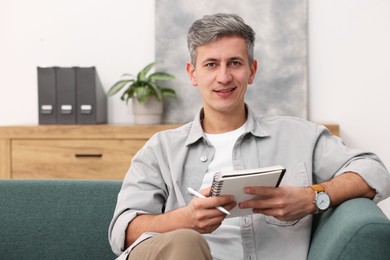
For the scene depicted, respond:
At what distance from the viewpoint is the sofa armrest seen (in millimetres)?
1577

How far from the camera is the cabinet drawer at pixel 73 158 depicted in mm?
3779

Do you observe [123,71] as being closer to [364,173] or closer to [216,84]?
[216,84]

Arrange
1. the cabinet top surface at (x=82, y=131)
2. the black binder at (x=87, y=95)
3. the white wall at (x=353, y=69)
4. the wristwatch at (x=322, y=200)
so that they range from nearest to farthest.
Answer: the wristwatch at (x=322, y=200) → the cabinet top surface at (x=82, y=131) → the black binder at (x=87, y=95) → the white wall at (x=353, y=69)

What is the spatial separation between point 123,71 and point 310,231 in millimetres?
2481

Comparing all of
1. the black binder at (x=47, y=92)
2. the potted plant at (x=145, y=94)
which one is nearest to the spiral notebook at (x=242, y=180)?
the potted plant at (x=145, y=94)

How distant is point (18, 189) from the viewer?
7.37ft

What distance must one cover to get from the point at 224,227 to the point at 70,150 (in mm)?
2000

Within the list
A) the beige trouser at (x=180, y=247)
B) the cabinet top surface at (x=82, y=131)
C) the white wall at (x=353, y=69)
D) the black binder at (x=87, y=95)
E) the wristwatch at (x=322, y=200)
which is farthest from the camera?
the white wall at (x=353, y=69)

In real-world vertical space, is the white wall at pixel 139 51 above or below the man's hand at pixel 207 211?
above

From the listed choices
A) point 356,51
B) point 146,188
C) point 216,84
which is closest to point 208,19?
point 216,84

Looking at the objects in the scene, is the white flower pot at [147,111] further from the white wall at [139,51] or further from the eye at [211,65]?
the eye at [211,65]

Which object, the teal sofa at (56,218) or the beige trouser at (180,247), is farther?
the teal sofa at (56,218)

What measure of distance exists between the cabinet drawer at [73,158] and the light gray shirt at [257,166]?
1.61m

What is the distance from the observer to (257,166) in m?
2.10
